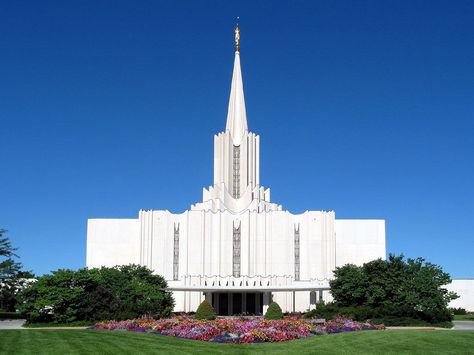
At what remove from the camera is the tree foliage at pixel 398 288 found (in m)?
43.7

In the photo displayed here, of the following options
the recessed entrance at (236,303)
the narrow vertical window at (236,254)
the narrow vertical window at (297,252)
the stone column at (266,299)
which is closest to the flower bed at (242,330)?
the stone column at (266,299)

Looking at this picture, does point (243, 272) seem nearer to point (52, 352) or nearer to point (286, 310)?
point (286, 310)

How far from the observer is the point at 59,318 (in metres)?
42.2

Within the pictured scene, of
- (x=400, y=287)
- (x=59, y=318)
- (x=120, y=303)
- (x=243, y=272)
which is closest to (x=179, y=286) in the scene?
(x=243, y=272)

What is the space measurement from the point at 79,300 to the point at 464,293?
49.6 m

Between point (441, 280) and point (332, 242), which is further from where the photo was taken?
point (332, 242)

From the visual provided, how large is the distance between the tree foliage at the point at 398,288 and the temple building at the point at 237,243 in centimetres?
1167

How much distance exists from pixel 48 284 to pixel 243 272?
25.7 meters

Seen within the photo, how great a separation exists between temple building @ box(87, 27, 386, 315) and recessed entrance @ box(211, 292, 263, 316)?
4.0 inches

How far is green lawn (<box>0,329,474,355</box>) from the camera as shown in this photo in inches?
803

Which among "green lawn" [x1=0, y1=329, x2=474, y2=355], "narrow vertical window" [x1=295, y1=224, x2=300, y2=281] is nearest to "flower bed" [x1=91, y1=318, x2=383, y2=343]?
"green lawn" [x1=0, y1=329, x2=474, y2=355]

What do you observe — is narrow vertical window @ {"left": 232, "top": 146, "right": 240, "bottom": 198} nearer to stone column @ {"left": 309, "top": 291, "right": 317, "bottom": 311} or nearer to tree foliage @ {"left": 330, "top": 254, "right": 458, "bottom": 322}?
stone column @ {"left": 309, "top": 291, "right": 317, "bottom": 311}

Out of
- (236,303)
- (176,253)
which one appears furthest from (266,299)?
(176,253)

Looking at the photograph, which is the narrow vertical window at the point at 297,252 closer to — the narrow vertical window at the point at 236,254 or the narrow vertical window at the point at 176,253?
the narrow vertical window at the point at 236,254
